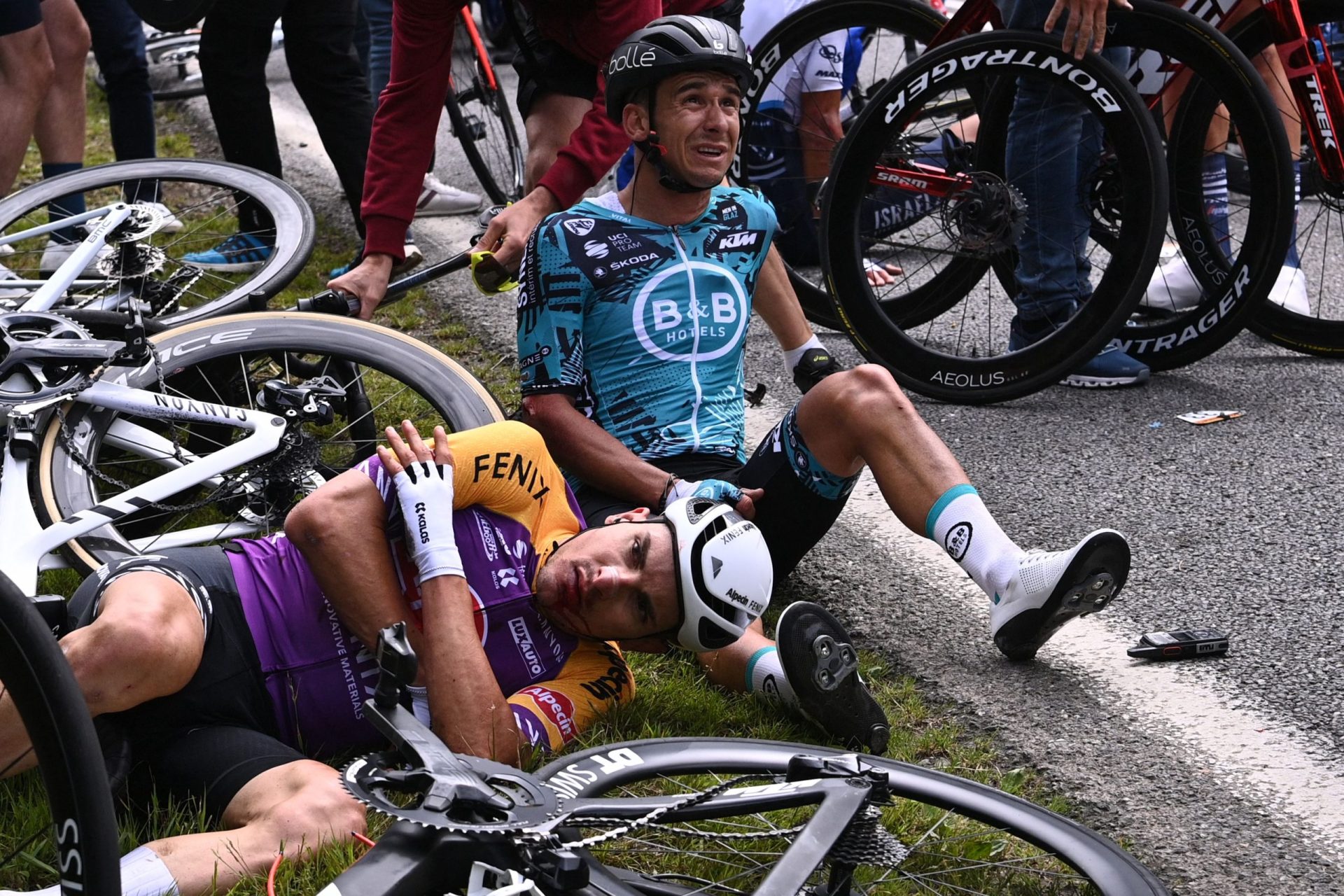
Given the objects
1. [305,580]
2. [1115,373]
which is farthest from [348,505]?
[1115,373]

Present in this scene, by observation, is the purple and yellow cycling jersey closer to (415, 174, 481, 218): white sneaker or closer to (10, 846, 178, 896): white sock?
(10, 846, 178, 896): white sock

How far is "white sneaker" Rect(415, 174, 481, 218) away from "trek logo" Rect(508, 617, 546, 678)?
14.7 ft

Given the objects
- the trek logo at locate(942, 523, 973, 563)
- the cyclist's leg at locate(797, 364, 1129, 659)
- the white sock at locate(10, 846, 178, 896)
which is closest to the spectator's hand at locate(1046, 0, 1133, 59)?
the cyclist's leg at locate(797, 364, 1129, 659)

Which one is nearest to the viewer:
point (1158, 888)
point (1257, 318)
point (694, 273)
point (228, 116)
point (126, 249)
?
point (1158, 888)

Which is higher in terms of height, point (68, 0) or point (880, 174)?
point (68, 0)

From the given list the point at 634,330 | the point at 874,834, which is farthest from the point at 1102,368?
the point at 874,834

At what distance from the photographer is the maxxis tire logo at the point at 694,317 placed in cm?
359

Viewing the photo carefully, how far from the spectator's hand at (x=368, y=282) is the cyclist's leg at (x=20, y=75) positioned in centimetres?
172

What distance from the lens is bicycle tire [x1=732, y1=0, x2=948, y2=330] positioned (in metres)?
5.35

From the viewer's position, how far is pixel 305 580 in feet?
9.53

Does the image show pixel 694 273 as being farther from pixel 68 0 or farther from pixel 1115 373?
pixel 68 0

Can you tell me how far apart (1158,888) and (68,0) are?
5.27 m

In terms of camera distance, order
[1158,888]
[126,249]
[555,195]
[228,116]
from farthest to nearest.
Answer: [228,116] → [126,249] → [555,195] → [1158,888]

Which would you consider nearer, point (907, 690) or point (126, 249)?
point (907, 690)
